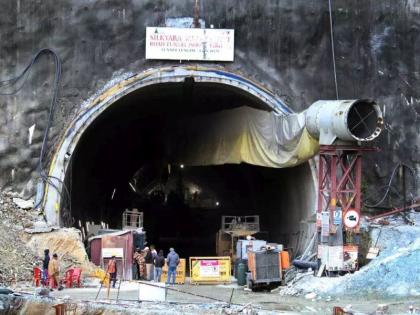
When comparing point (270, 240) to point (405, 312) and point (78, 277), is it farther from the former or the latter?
point (405, 312)

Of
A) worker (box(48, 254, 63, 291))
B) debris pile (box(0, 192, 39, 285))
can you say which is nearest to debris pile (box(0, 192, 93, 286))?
debris pile (box(0, 192, 39, 285))

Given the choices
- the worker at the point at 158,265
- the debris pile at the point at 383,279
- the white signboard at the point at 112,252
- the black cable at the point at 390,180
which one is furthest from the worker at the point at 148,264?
the black cable at the point at 390,180

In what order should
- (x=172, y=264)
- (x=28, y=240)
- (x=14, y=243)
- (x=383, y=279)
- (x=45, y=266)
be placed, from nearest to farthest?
(x=383, y=279) → (x=45, y=266) → (x=14, y=243) → (x=28, y=240) → (x=172, y=264)

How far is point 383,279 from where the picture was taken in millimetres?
20141

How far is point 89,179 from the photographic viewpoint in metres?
33.8

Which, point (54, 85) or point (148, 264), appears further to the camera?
point (148, 264)

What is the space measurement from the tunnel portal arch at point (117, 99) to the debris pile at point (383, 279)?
4.49 metres

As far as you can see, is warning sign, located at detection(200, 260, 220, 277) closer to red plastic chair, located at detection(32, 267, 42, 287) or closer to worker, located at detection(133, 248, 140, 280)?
worker, located at detection(133, 248, 140, 280)

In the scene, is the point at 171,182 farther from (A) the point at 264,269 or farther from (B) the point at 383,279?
(B) the point at 383,279

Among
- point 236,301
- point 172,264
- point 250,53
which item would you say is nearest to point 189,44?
point 250,53

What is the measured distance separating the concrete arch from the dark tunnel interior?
0.60 meters

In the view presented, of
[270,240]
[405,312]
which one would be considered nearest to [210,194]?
[270,240]

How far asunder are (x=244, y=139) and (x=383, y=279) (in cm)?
1003

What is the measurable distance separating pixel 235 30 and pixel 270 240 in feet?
40.2
